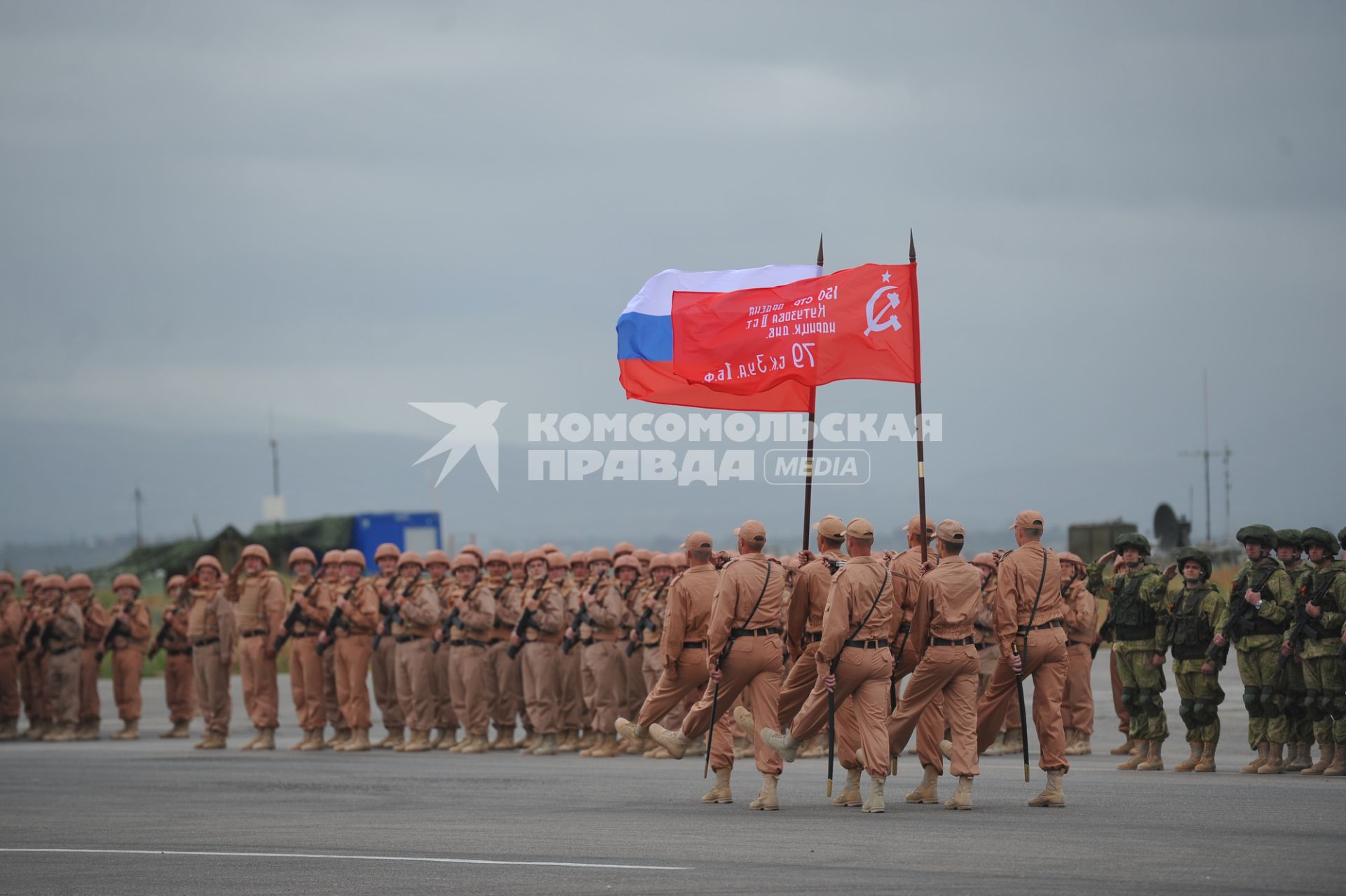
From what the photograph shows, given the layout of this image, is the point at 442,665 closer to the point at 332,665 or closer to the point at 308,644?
the point at 332,665

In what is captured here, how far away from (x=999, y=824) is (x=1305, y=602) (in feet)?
15.2

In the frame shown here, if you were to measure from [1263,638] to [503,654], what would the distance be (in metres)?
8.66

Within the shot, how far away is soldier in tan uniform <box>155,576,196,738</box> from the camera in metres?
21.3

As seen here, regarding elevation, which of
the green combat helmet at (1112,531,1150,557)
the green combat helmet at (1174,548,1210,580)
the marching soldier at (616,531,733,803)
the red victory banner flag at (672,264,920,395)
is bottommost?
the marching soldier at (616,531,733,803)

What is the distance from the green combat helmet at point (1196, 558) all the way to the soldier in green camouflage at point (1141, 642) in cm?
35

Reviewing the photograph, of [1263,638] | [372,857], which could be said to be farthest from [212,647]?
[1263,638]

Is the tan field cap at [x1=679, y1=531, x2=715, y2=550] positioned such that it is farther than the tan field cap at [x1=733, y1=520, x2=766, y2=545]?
Yes

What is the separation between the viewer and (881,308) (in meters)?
13.8

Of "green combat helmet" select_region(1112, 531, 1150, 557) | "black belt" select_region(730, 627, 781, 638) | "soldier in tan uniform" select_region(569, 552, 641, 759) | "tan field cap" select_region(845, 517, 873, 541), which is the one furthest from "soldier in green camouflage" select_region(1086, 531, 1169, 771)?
"soldier in tan uniform" select_region(569, 552, 641, 759)

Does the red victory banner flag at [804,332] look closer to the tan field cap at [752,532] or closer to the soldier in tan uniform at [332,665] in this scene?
the tan field cap at [752,532]

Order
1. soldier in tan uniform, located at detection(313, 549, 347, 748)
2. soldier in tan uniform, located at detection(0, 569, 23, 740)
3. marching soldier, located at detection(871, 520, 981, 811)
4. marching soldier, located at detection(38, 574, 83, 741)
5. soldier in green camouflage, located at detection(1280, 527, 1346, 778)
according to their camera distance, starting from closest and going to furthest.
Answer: marching soldier, located at detection(871, 520, 981, 811) → soldier in green camouflage, located at detection(1280, 527, 1346, 778) → soldier in tan uniform, located at detection(313, 549, 347, 748) → marching soldier, located at detection(38, 574, 83, 741) → soldier in tan uniform, located at detection(0, 569, 23, 740)

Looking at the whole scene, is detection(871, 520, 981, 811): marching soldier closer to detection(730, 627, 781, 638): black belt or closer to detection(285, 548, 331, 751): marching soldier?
detection(730, 627, 781, 638): black belt

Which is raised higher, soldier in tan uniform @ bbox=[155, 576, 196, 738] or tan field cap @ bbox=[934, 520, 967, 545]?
tan field cap @ bbox=[934, 520, 967, 545]

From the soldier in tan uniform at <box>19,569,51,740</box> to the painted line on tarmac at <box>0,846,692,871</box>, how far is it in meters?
11.5
